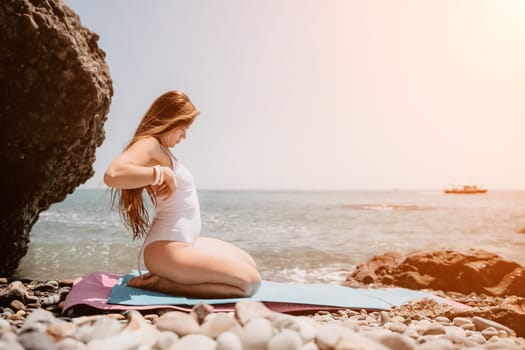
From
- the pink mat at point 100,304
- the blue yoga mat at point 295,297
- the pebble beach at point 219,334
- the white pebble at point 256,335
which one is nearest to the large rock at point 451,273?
the blue yoga mat at point 295,297

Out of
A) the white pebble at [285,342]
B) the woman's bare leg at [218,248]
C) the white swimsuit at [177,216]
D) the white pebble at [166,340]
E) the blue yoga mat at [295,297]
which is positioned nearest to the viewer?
the white pebble at [285,342]

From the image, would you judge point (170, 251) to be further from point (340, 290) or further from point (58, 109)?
point (58, 109)

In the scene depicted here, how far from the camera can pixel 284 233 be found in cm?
1783

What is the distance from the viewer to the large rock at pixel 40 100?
6406 millimetres

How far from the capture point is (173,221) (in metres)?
4.52

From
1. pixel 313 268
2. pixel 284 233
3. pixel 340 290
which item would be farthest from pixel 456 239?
pixel 340 290

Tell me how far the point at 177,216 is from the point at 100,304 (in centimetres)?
112

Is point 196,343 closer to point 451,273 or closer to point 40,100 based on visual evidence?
point 40,100

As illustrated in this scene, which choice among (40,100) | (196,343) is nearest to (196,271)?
(196,343)

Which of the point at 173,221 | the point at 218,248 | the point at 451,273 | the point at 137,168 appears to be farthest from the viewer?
the point at 451,273

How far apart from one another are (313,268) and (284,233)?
734cm

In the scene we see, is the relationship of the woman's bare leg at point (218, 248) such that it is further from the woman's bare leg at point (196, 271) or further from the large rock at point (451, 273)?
the large rock at point (451, 273)

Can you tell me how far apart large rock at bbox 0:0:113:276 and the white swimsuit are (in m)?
3.37

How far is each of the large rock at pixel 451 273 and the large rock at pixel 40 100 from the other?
5705mm
